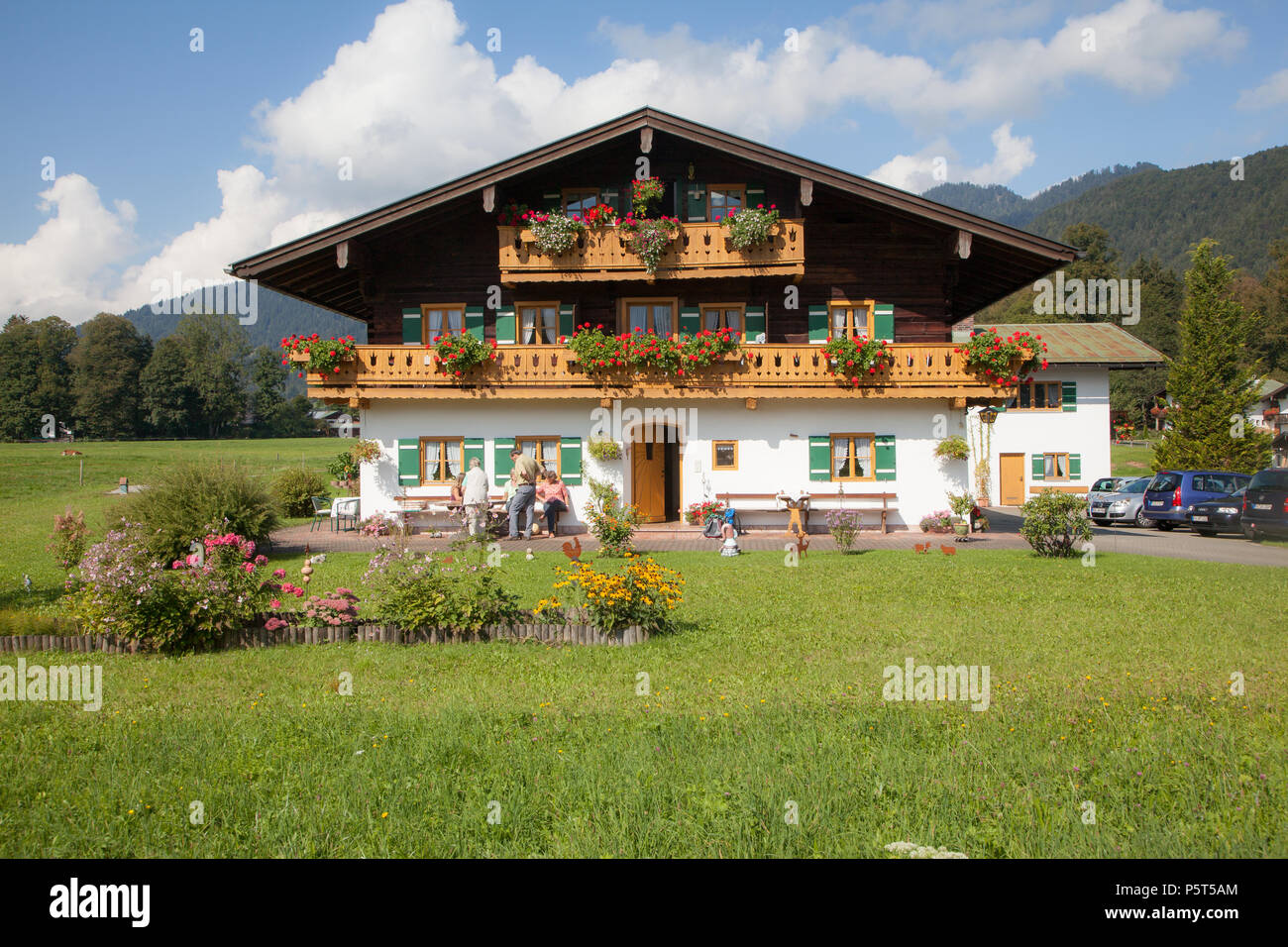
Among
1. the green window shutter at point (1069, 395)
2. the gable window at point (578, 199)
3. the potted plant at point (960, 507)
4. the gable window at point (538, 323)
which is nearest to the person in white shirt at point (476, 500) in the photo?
the gable window at point (538, 323)

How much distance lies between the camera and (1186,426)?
3584cm

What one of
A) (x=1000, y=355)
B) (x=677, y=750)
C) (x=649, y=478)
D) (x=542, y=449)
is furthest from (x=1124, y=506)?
(x=677, y=750)

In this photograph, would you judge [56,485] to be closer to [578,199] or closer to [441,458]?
[441,458]

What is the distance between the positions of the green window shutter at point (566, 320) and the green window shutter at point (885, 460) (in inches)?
342

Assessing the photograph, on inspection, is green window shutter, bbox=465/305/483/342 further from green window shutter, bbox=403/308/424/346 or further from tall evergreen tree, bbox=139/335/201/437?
tall evergreen tree, bbox=139/335/201/437

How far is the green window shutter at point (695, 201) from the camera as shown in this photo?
894 inches

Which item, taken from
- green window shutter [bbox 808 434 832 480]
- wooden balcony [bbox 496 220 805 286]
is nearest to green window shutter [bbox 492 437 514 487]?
wooden balcony [bbox 496 220 805 286]

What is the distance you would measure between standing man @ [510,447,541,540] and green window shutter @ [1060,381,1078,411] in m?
24.5

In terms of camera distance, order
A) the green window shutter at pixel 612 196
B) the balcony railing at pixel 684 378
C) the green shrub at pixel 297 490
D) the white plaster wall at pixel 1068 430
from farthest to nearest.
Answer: the white plaster wall at pixel 1068 430 < the green shrub at pixel 297 490 < the green window shutter at pixel 612 196 < the balcony railing at pixel 684 378

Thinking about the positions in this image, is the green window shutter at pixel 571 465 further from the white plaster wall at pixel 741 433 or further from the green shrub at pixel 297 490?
the green shrub at pixel 297 490

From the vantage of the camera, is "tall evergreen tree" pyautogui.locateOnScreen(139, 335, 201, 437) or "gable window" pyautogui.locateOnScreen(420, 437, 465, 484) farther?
"tall evergreen tree" pyautogui.locateOnScreen(139, 335, 201, 437)

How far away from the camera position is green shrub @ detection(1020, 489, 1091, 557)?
1561 centimetres

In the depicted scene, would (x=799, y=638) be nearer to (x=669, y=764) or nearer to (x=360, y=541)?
(x=669, y=764)
